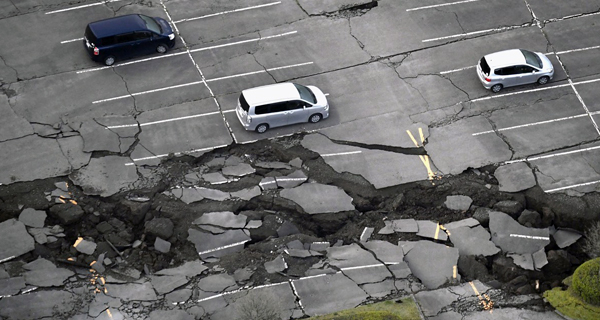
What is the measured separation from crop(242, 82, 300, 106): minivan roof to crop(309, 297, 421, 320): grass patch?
951cm

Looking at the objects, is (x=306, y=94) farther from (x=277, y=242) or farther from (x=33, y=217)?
(x=33, y=217)

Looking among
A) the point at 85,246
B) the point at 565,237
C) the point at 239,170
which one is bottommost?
the point at 85,246

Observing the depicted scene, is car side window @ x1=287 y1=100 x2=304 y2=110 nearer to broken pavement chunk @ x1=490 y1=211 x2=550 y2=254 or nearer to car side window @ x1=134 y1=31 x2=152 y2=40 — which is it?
car side window @ x1=134 y1=31 x2=152 y2=40

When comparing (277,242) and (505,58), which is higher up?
(505,58)

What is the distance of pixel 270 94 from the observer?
29953 millimetres

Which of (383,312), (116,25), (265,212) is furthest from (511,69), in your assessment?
(116,25)

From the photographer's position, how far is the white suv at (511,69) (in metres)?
31.9

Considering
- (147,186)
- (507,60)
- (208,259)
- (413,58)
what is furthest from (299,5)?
(208,259)

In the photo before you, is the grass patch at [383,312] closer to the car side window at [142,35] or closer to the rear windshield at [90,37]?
the car side window at [142,35]

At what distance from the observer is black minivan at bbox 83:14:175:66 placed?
32188 millimetres

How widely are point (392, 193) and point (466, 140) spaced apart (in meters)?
4.33

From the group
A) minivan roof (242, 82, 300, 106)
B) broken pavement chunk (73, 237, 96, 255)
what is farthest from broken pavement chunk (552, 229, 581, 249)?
broken pavement chunk (73, 237, 96, 255)

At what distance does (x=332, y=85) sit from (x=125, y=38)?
922cm

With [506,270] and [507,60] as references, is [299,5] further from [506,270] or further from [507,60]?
[506,270]
